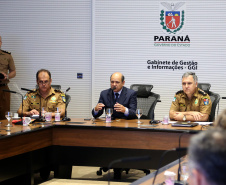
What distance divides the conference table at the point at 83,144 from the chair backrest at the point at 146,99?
2.75 ft

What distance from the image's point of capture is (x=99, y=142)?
4312 millimetres

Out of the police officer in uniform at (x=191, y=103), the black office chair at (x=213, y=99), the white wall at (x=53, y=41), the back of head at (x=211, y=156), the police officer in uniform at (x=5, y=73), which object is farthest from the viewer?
the white wall at (x=53, y=41)

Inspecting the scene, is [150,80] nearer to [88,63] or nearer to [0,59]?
[88,63]

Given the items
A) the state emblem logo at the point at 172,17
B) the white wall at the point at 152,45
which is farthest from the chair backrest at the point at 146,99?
the state emblem logo at the point at 172,17

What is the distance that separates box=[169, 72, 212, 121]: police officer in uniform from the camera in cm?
474

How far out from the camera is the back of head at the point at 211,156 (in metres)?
0.81

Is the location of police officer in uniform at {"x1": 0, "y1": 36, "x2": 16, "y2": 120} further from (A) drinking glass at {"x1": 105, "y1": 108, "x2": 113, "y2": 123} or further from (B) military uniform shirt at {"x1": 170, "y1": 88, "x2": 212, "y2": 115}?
(B) military uniform shirt at {"x1": 170, "y1": 88, "x2": 212, "y2": 115}

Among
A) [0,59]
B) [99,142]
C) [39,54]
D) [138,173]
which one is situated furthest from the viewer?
[39,54]

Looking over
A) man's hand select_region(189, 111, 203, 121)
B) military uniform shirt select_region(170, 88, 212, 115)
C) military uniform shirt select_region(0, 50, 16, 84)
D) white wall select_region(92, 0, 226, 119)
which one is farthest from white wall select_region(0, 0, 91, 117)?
man's hand select_region(189, 111, 203, 121)

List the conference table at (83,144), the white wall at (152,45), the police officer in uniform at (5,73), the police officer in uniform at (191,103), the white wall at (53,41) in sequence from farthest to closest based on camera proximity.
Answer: the white wall at (53,41) < the white wall at (152,45) < the police officer in uniform at (5,73) < the police officer in uniform at (191,103) < the conference table at (83,144)

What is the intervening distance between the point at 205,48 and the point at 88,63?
87.4 inches

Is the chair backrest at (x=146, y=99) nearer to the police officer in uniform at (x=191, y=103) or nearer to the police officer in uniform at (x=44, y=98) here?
the police officer in uniform at (x=191, y=103)

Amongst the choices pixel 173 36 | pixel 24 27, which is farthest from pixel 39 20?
pixel 173 36

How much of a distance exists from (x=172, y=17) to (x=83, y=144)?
368 cm
